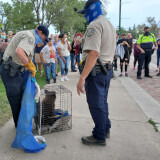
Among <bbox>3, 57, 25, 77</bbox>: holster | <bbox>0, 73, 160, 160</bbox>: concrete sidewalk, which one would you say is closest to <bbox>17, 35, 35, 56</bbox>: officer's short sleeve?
<bbox>3, 57, 25, 77</bbox>: holster

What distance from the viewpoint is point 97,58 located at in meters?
2.42

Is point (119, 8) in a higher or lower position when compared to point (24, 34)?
higher

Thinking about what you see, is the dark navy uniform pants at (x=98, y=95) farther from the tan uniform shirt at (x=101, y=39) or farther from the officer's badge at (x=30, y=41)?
the officer's badge at (x=30, y=41)

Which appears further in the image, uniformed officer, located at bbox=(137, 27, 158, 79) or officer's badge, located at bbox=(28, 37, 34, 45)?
uniformed officer, located at bbox=(137, 27, 158, 79)

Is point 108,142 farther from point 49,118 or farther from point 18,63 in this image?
point 18,63

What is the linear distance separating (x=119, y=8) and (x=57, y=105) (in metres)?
17.3

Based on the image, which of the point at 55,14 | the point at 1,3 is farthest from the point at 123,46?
the point at 1,3

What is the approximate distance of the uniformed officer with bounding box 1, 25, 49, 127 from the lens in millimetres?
2473

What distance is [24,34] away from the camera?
252 centimetres

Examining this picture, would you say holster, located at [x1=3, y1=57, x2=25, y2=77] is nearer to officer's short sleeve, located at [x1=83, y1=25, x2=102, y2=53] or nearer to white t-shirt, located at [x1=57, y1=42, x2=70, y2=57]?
officer's short sleeve, located at [x1=83, y1=25, x2=102, y2=53]

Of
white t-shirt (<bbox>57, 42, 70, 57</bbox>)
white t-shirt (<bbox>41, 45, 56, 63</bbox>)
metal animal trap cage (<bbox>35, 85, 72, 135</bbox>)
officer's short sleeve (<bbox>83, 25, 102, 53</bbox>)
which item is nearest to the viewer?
officer's short sleeve (<bbox>83, 25, 102, 53</bbox>)

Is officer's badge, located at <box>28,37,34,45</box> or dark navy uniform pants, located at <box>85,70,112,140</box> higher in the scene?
officer's badge, located at <box>28,37,34,45</box>

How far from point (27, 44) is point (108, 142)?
6.30 feet

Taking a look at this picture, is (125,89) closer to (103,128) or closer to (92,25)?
(103,128)
